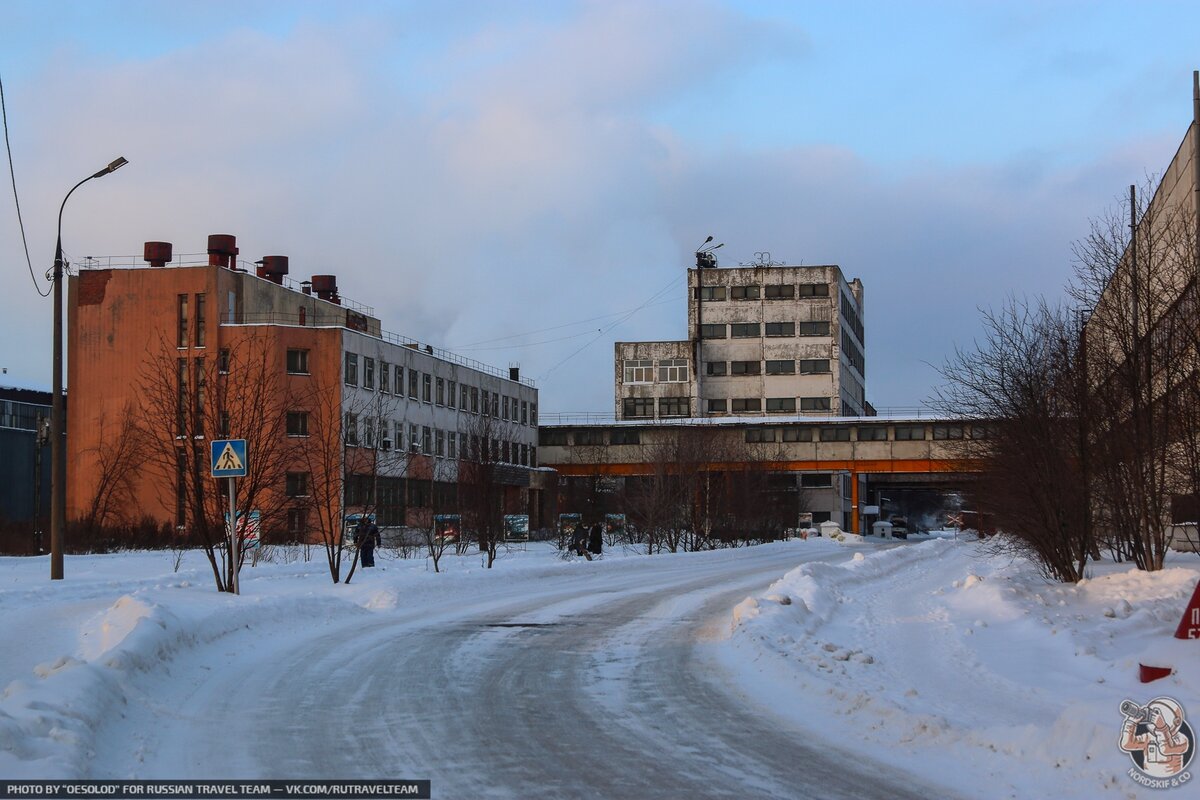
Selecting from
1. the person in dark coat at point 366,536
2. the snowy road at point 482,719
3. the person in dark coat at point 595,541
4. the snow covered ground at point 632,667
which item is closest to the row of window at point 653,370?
the person in dark coat at point 595,541

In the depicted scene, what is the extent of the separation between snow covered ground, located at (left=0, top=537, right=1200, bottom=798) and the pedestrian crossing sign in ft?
7.08

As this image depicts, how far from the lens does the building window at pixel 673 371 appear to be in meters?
118

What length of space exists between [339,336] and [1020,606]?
5683 centimetres

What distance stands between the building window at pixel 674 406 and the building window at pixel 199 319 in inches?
2160

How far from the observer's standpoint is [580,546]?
1752 inches

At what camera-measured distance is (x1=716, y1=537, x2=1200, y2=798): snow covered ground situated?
8.41 meters

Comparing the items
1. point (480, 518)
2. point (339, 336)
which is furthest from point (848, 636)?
point (339, 336)

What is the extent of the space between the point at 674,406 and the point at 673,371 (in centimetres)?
349

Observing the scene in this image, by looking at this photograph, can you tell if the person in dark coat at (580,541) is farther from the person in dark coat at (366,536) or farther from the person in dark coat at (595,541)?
the person in dark coat at (366,536)

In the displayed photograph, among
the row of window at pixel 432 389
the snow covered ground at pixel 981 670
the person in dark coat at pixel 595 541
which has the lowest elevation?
the person in dark coat at pixel 595 541

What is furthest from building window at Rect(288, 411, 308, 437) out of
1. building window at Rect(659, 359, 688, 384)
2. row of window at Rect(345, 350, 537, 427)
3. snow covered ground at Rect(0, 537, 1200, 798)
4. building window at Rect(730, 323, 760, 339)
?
building window at Rect(730, 323, 760, 339)

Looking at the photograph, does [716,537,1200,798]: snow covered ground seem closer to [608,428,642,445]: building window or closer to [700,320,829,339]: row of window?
[608,428,642,445]: building window

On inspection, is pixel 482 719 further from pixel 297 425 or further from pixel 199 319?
pixel 199 319

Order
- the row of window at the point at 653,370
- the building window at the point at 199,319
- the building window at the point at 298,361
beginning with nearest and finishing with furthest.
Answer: the building window at the point at 199,319, the building window at the point at 298,361, the row of window at the point at 653,370
